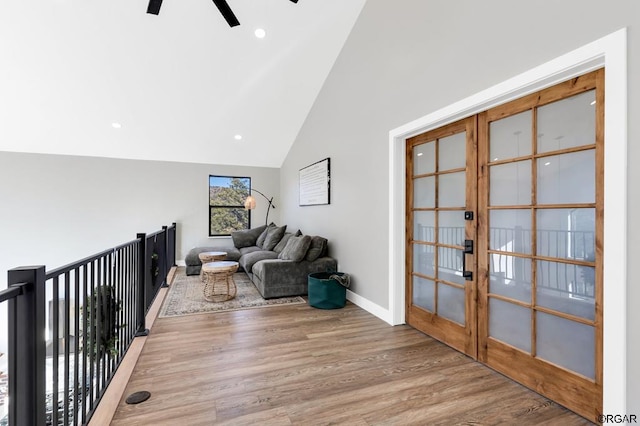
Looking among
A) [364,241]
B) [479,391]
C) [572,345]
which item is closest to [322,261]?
[364,241]

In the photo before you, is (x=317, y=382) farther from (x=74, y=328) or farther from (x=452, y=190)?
(x=452, y=190)

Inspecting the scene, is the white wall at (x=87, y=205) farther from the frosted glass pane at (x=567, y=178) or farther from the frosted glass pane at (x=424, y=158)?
the frosted glass pane at (x=567, y=178)

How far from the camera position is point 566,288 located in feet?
5.95

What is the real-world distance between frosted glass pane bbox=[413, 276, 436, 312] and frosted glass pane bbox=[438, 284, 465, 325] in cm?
9

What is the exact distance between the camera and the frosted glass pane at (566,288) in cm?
171

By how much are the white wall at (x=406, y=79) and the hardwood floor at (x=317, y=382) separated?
0.60m

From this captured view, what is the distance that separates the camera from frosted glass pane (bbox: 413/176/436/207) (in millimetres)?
2829

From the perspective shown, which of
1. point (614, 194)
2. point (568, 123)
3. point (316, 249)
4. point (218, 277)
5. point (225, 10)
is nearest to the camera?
point (614, 194)

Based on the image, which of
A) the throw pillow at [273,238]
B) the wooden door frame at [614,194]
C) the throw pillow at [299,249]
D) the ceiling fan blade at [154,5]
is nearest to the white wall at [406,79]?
the wooden door frame at [614,194]

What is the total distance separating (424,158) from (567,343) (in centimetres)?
179

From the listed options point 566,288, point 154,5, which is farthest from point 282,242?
point 566,288

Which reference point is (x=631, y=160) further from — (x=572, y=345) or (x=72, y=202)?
(x=72, y=202)

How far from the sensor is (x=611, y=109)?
151cm

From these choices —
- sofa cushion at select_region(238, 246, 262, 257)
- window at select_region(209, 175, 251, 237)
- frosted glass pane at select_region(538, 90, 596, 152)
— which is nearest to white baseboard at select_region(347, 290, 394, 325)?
frosted glass pane at select_region(538, 90, 596, 152)
